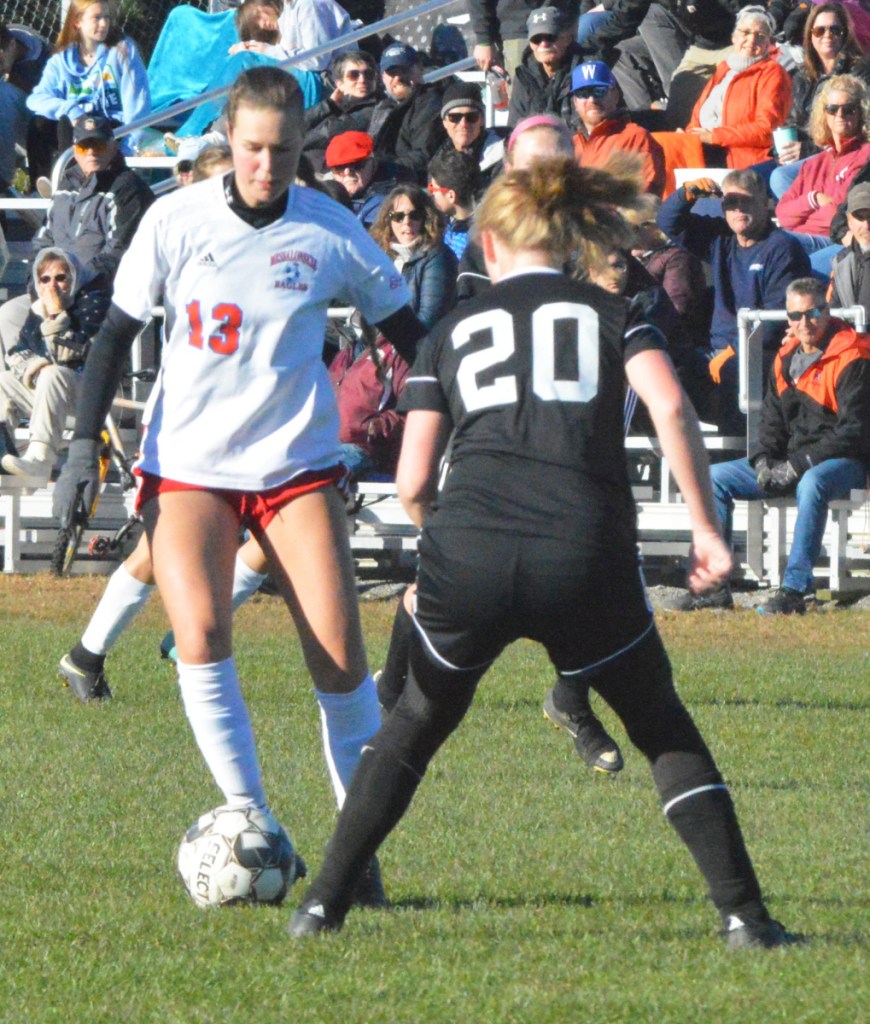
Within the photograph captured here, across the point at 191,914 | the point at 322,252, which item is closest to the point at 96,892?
the point at 191,914

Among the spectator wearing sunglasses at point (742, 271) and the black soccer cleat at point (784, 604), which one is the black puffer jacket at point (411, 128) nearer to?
the spectator wearing sunglasses at point (742, 271)

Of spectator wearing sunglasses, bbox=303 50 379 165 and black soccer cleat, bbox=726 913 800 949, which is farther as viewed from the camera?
spectator wearing sunglasses, bbox=303 50 379 165

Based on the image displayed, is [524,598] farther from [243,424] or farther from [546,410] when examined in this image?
[243,424]

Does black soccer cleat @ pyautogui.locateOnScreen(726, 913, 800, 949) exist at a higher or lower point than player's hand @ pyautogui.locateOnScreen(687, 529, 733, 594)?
lower

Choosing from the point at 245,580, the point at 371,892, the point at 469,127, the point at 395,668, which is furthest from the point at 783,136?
the point at 371,892

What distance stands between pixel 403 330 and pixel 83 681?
3.58 meters

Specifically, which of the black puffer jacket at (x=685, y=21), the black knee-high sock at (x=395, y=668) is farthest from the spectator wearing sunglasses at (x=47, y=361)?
the black knee-high sock at (x=395, y=668)

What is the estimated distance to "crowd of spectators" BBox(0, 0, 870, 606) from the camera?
40.9 ft

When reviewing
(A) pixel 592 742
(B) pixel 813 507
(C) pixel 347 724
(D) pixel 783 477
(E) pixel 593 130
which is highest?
(E) pixel 593 130

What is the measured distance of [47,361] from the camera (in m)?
13.4

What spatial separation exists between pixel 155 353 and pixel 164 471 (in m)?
9.58

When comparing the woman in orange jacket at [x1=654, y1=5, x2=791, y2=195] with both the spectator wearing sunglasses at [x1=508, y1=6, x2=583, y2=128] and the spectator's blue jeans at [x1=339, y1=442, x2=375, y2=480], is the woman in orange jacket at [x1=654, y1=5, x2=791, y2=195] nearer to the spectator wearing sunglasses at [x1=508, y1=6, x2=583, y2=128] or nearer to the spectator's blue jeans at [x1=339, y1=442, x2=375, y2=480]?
the spectator wearing sunglasses at [x1=508, y1=6, x2=583, y2=128]

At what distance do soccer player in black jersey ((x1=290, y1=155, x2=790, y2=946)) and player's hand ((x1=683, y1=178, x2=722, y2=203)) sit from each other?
952 cm

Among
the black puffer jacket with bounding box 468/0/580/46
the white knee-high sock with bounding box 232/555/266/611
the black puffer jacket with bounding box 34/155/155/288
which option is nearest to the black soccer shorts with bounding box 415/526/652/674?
the white knee-high sock with bounding box 232/555/266/611
